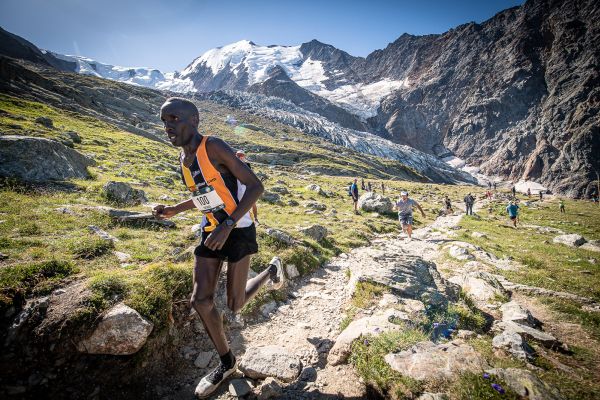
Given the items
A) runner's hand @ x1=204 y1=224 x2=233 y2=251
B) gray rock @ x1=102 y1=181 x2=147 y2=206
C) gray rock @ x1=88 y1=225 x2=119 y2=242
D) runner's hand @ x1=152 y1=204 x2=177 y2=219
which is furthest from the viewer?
gray rock @ x1=102 y1=181 x2=147 y2=206

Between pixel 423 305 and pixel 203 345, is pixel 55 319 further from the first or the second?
pixel 423 305

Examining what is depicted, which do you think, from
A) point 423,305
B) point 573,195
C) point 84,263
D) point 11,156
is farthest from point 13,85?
point 573,195

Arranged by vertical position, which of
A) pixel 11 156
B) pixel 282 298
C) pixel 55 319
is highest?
pixel 11 156

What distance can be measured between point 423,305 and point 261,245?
16.2 feet

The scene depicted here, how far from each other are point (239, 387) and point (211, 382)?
398 mm

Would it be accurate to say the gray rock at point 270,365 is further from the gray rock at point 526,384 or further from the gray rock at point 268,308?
the gray rock at point 526,384

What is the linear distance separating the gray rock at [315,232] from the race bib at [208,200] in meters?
8.10

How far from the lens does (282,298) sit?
7031 mm

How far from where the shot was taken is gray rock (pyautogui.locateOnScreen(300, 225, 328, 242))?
11898 mm

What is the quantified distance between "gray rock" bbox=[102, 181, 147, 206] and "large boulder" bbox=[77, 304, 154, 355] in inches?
404

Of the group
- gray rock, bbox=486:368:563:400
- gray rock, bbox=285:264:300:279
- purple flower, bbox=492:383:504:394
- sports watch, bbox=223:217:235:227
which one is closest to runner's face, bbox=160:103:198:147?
sports watch, bbox=223:217:235:227

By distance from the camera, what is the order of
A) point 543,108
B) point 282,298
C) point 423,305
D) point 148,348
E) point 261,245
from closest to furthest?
point 148,348 → point 423,305 → point 282,298 → point 261,245 → point 543,108

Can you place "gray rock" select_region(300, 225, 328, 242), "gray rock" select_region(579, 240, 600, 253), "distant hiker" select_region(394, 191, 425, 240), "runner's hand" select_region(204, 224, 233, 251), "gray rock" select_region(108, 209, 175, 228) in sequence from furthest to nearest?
"distant hiker" select_region(394, 191, 425, 240) < "gray rock" select_region(579, 240, 600, 253) < "gray rock" select_region(300, 225, 328, 242) < "gray rock" select_region(108, 209, 175, 228) < "runner's hand" select_region(204, 224, 233, 251)

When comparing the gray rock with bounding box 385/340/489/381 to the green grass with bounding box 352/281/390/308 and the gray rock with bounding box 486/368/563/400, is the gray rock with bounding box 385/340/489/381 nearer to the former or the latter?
the gray rock with bounding box 486/368/563/400
